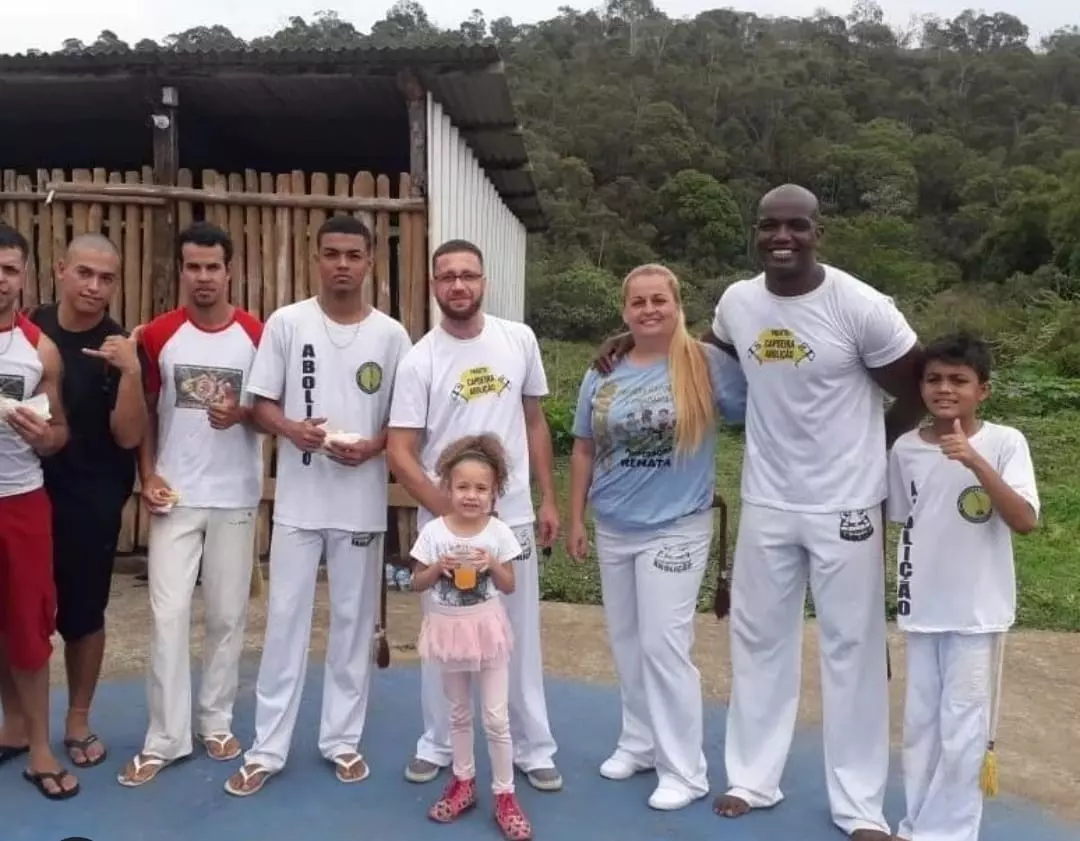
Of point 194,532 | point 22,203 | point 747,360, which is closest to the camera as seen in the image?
point 747,360

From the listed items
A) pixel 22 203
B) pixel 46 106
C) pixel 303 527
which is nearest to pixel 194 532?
pixel 303 527

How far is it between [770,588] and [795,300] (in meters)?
0.97

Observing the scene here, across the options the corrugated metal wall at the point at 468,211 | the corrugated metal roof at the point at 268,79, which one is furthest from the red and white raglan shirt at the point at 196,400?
the corrugated metal roof at the point at 268,79

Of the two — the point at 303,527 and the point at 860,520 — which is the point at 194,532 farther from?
the point at 860,520

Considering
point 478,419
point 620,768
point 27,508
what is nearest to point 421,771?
point 620,768

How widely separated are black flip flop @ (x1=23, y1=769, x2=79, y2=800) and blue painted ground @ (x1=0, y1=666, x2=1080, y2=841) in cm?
2

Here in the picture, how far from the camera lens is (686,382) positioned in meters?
3.60

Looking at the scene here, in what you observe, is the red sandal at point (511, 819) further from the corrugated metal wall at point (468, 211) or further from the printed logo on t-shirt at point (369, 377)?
the corrugated metal wall at point (468, 211)

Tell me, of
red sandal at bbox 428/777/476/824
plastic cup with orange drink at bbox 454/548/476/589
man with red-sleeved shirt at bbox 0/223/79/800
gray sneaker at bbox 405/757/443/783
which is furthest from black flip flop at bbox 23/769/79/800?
Result: plastic cup with orange drink at bbox 454/548/476/589

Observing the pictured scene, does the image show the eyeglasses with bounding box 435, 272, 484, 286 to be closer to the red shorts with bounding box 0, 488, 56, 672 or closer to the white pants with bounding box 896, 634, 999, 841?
the red shorts with bounding box 0, 488, 56, 672

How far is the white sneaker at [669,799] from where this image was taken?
→ 12.0 ft

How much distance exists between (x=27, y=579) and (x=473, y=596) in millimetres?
1524

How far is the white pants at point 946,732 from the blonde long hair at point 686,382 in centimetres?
94

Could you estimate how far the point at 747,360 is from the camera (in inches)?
140
